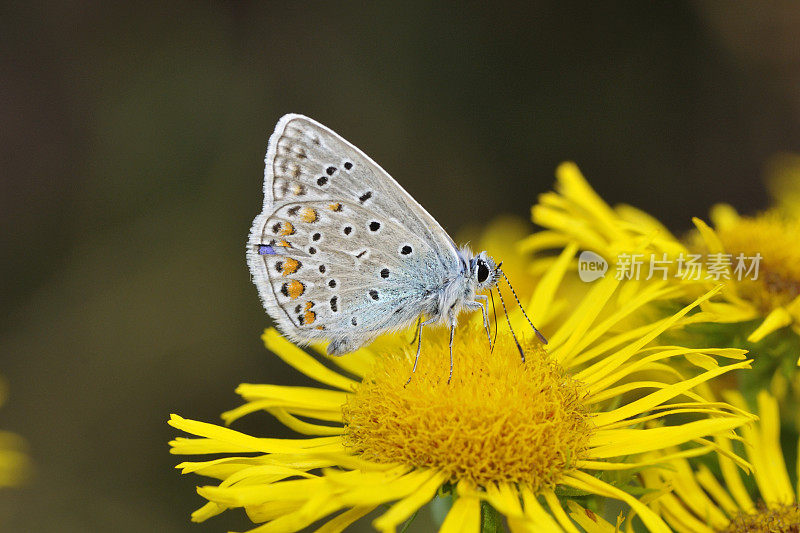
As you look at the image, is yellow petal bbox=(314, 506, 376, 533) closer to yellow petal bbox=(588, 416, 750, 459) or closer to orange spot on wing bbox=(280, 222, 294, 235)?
yellow petal bbox=(588, 416, 750, 459)

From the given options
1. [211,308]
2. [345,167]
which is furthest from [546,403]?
[211,308]

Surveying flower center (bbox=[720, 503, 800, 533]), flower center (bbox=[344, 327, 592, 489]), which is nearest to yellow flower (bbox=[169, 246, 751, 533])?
flower center (bbox=[344, 327, 592, 489])

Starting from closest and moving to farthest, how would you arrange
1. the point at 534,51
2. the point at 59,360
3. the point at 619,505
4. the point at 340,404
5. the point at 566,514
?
the point at 566,514
the point at 619,505
the point at 340,404
the point at 59,360
the point at 534,51

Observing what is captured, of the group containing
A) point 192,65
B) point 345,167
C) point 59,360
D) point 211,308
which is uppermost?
point 192,65

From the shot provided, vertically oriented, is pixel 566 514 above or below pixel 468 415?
below

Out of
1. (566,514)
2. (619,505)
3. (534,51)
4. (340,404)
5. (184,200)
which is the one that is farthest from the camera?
(534,51)

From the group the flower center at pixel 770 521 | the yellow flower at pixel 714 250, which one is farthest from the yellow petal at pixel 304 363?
the flower center at pixel 770 521

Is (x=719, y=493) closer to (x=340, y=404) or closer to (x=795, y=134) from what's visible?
(x=340, y=404)
